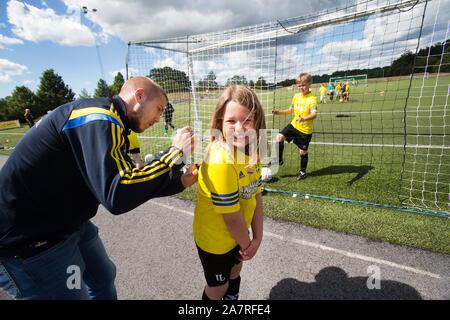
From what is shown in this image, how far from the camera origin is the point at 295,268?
2.98 meters

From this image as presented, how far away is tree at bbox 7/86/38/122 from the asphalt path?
50.8 m

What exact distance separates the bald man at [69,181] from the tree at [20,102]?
52101 millimetres

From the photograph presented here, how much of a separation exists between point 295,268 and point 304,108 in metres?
3.80

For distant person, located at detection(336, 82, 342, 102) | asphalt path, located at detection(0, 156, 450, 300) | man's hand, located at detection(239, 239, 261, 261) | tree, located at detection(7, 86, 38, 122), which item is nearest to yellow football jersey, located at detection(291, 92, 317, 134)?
asphalt path, located at detection(0, 156, 450, 300)

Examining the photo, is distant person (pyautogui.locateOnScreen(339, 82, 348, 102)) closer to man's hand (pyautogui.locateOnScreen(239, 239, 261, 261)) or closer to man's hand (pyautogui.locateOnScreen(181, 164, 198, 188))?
man's hand (pyautogui.locateOnScreen(239, 239, 261, 261))

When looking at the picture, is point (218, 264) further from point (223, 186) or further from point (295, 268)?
point (295, 268)

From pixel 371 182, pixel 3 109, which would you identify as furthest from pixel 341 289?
pixel 3 109

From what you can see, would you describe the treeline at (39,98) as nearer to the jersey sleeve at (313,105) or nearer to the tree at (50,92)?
the tree at (50,92)

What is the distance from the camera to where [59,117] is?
49.8 inches

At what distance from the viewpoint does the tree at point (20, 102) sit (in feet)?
139

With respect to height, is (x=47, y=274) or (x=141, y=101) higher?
(x=141, y=101)

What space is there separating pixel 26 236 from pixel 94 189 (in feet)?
1.96
